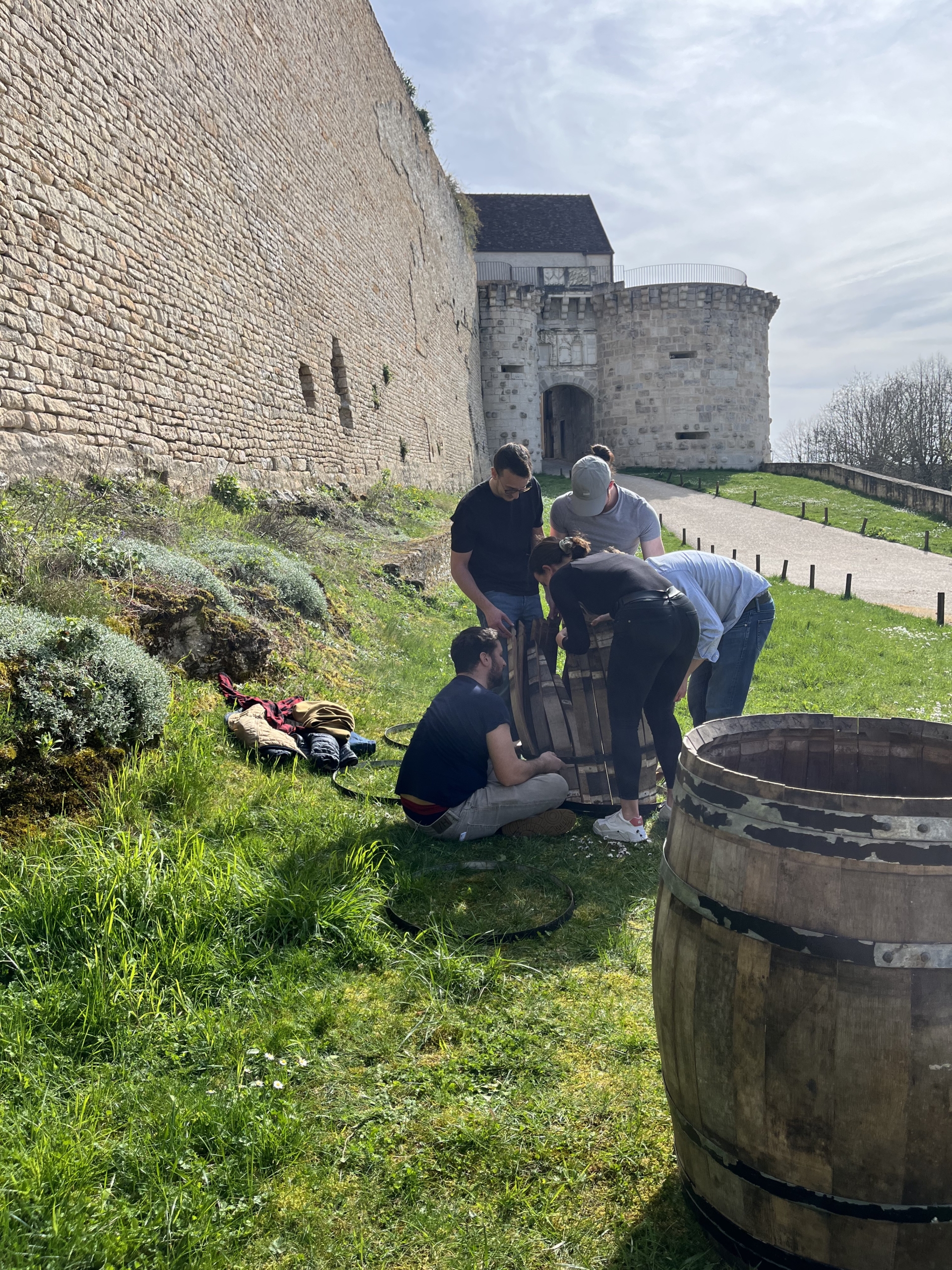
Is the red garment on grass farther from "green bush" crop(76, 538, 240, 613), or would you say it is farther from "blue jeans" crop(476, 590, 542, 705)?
"blue jeans" crop(476, 590, 542, 705)

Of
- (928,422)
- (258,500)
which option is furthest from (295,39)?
(928,422)

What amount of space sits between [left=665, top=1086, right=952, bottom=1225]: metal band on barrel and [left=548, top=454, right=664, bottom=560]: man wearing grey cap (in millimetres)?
3288

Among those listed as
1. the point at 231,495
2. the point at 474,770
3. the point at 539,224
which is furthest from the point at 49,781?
the point at 539,224

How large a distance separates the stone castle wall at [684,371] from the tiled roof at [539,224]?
25.0 feet

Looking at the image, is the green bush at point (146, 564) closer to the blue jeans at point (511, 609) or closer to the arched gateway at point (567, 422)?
the blue jeans at point (511, 609)

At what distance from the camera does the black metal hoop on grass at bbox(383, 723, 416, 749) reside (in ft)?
17.1

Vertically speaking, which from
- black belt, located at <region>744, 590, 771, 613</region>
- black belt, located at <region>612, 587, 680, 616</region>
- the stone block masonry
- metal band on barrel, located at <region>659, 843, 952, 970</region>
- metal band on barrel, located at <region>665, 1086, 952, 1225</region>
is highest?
the stone block masonry

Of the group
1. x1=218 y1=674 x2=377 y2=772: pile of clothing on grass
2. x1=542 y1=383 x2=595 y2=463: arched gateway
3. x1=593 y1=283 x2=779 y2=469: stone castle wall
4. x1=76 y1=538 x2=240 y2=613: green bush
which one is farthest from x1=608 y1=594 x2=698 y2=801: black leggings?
x1=542 y1=383 x2=595 y2=463: arched gateway

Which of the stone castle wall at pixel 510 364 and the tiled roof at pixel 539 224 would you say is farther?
the tiled roof at pixel 539 224

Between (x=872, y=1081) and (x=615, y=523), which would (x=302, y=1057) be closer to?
(x=872, y=1081)

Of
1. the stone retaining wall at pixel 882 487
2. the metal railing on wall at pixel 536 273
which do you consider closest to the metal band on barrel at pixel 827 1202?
the stone retaining wall at pixel 882 487

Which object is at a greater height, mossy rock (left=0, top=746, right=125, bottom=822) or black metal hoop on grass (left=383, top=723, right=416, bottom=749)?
mossy rock (left=0, top=746, right=125, bottom=822)

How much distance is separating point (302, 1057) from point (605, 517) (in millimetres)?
3255

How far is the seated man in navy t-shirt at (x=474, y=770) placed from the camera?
3.74 meters
